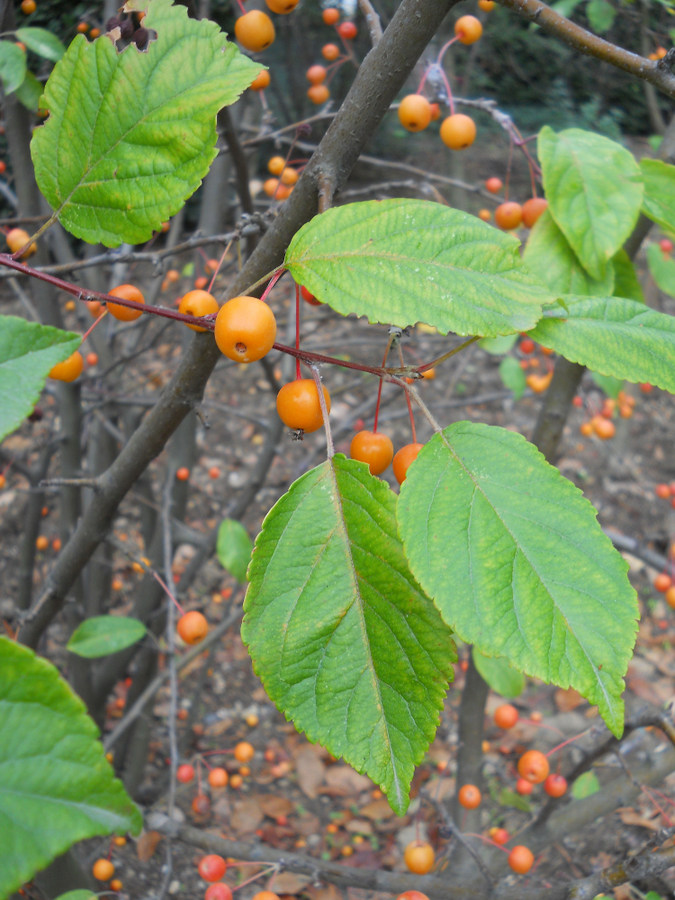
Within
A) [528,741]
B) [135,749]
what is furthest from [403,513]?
[528,741]

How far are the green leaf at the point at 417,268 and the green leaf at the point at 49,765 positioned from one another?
40cm

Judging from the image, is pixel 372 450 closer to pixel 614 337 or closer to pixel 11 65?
pixel 614 337

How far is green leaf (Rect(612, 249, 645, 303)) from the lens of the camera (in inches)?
48.5

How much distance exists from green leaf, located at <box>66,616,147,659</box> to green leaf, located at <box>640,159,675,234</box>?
1.63m

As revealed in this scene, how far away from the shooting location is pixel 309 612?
2.16ft

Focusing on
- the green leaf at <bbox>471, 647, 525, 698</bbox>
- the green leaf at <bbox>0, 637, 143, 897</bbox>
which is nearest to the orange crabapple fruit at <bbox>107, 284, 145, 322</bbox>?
the green leaf at <bbox>0, 637, 143, 897</bbox>

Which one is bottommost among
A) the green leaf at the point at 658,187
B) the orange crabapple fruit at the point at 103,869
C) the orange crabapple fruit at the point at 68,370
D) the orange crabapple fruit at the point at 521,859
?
the orange crabapple fruit at the point at 103,869

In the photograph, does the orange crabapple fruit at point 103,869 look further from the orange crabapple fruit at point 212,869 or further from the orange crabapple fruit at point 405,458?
the orange crabapple fruit at point 405,458

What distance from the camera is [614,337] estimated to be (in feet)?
2.46

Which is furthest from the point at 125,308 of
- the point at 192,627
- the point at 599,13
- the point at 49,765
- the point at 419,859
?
the point at 599,13

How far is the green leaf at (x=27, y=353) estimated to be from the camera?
0.54 meters

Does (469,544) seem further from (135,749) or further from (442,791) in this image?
(442,791)

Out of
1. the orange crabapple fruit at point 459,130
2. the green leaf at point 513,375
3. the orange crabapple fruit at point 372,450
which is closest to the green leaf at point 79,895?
the orange crabapple fruit at point 372,450

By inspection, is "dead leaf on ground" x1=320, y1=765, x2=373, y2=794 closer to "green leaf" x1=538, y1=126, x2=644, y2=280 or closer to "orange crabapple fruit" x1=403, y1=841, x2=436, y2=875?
"orange crabapple fruit" x1=403, y1=841, x2=436, y2=875
